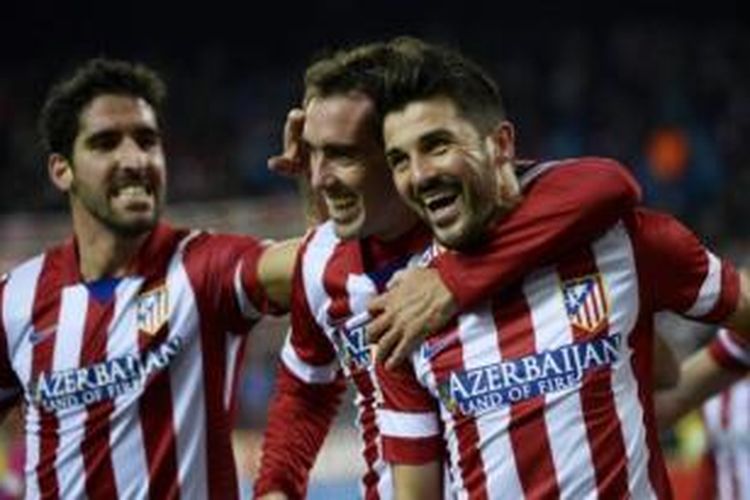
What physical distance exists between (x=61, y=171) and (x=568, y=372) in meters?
1.68

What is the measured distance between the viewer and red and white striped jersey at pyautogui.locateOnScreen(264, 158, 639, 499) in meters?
2.98

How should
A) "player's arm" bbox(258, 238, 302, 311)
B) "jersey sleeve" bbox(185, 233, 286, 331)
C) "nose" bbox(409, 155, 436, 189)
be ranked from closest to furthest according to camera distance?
"nose" bbox(409, 155, 436, 189), "player's arm" bbox(258, 238, 302, 311), "jersey sleeve" bbox(185, 233, 286, 331)

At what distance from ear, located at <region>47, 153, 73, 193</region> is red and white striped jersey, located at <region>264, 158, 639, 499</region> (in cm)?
81

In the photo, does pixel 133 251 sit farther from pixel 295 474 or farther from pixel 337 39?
pixel 337 39

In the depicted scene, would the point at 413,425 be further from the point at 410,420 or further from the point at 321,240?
the point at 321,240

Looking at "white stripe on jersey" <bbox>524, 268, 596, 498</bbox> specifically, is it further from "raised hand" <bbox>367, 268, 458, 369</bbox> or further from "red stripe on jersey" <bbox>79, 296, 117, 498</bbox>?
"red stripe on jersey" <bbox>79, 296, 117, 498</bbox>

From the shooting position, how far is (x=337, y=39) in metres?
18.7

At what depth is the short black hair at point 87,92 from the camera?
4125mm

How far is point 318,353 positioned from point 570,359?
80cm

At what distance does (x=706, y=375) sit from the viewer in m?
4.33

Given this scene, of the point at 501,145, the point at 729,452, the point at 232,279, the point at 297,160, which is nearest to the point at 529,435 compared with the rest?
the point at 501,145

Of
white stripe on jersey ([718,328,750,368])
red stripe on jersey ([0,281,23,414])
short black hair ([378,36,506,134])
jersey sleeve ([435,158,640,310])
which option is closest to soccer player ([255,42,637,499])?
jersey sleeve ([435,158,640,310])

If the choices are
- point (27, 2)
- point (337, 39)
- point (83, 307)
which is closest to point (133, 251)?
point (83, 307)

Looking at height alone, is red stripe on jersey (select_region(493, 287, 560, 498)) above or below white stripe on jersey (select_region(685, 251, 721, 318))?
below
